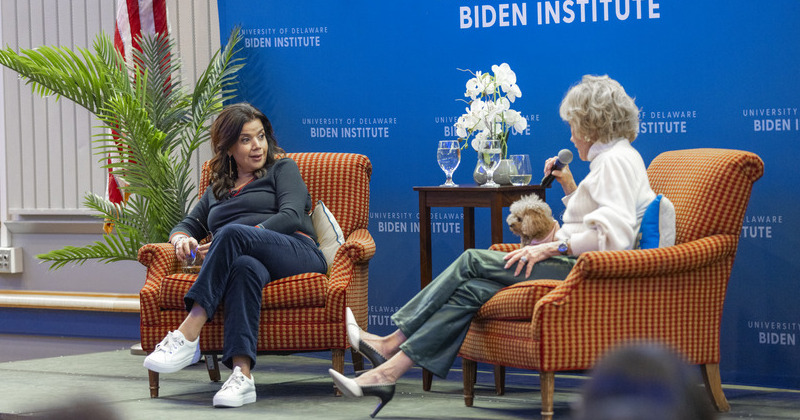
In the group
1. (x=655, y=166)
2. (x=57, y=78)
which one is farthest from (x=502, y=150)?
(x=57, y=78)

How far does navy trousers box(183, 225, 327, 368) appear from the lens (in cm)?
358

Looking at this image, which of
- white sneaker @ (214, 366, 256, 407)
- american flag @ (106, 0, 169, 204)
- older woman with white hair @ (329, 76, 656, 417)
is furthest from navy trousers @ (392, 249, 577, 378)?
american flag @ (106, 0, 169, 204)

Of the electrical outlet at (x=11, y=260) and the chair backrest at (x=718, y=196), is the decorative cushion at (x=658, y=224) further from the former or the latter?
the electrical outlet at (x=11, y=260)

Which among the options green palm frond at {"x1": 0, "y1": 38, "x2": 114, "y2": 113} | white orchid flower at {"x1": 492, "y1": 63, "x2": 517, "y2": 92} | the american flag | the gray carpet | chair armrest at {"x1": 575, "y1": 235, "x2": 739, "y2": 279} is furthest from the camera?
the american flag

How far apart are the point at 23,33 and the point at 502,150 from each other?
11.2 ft

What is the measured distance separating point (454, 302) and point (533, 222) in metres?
0.40

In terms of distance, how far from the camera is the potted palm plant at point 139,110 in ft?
15.1

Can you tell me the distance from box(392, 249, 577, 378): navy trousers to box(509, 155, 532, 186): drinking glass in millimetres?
705

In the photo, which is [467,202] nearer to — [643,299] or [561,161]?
[561,161]

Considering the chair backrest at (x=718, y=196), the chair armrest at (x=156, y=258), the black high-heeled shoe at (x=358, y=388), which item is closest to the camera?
the black high-heeled shoe at (x=358, y=388)

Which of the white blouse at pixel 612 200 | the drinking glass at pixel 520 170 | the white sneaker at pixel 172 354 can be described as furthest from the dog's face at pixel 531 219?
the white sneaker at pixel 172 354

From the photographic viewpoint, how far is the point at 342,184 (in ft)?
14.1

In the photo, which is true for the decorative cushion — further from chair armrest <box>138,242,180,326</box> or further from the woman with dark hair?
chair armrest <box>138,242,180,326</box>

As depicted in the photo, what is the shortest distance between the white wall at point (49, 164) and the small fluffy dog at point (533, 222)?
9.92 feet
